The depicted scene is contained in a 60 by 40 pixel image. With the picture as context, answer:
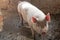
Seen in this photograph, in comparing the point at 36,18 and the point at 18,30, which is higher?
the point at 36,18

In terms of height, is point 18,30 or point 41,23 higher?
point 41,23

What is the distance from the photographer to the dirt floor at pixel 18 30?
314 centimetres

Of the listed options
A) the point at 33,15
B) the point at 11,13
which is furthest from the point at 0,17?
the point at 33,15

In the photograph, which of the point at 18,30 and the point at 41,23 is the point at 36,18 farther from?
the point at 18,30

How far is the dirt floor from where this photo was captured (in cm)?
314

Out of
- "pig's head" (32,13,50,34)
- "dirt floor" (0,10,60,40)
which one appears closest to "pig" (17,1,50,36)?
"pig's head" (32,13,50,34)

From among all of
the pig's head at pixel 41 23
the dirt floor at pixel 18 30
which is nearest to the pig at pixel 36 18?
the pig's head at pixel 41 23

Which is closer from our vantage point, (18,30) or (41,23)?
(41,23)

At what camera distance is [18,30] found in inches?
133

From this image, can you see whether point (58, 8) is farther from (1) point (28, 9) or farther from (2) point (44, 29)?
(2) point (44, 29)

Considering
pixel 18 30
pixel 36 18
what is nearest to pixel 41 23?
pixel 36 18

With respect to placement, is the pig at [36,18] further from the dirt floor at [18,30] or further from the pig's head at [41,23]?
the dirt floor at [18,30]

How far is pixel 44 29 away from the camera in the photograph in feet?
8.65

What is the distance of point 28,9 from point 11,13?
0.90 metres
